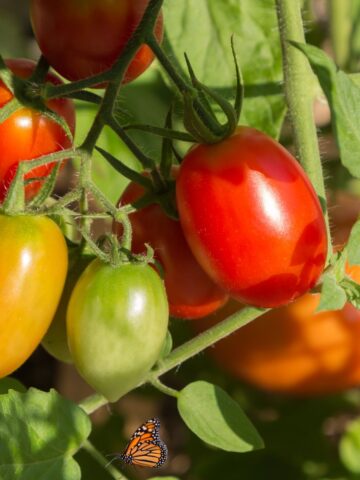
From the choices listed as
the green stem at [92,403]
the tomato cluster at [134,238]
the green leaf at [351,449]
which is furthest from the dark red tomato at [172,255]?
the green leaf at [351,449]

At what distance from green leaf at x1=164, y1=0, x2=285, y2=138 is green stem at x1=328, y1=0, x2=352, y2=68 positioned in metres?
0.30

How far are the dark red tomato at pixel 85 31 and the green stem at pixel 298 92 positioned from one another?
0.13 meters

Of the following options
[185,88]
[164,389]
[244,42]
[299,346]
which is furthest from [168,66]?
[299,346]

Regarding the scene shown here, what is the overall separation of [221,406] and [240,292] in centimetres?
12

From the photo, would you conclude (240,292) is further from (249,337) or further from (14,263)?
(249,337)

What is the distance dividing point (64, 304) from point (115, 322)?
0.32 feet

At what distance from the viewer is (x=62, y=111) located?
35.1 inches

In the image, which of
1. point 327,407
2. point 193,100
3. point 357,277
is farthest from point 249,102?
point 327,407

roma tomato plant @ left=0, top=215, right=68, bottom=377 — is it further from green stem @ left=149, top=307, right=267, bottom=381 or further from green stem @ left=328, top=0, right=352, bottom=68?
green stem @ left=328, top=0, right=352, bottom=68

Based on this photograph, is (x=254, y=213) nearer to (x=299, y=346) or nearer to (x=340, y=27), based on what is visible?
(x=299, y=346)

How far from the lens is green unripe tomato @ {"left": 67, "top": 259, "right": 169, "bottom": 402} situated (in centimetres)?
77

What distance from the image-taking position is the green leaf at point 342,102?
2.21ft

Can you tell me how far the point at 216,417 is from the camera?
89cm

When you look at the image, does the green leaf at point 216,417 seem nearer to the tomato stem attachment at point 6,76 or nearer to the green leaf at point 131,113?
the tomato stem attachment at point 6,76
